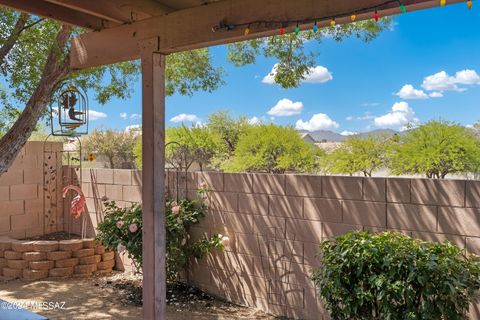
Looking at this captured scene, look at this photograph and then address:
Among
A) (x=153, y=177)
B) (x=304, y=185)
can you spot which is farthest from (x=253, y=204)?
(x=153, y=177)

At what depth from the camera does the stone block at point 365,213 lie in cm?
305

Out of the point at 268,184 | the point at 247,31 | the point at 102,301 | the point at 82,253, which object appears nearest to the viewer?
the point at 247,31

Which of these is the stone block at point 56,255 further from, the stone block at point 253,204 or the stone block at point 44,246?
the stone block at point 253,204

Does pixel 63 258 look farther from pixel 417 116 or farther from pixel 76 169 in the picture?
pixel 417 116

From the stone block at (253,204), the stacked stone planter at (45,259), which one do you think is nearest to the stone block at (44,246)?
the stacked stone planter at (45,259)

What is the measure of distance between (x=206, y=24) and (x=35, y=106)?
3.12m

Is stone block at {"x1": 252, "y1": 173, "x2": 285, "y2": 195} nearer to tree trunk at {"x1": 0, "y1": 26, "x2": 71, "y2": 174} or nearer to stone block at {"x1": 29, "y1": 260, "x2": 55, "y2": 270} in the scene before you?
tree trunk at {"x1": 0, "y1": 26, "x2": 71, "y2": 174}

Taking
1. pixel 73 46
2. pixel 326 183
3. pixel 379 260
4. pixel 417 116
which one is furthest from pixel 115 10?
pixel 417 116

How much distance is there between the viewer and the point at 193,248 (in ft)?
13.7

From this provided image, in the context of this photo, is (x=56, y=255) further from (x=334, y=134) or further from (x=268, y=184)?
(x=334, y=134)

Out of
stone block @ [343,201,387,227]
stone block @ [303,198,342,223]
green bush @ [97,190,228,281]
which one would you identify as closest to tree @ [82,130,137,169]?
green bush @ [97,190,228,281]

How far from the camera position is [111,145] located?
11719 mm

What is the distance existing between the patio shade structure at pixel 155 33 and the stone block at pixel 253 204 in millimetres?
1119

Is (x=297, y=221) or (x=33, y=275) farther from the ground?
(x=297, y=221)
